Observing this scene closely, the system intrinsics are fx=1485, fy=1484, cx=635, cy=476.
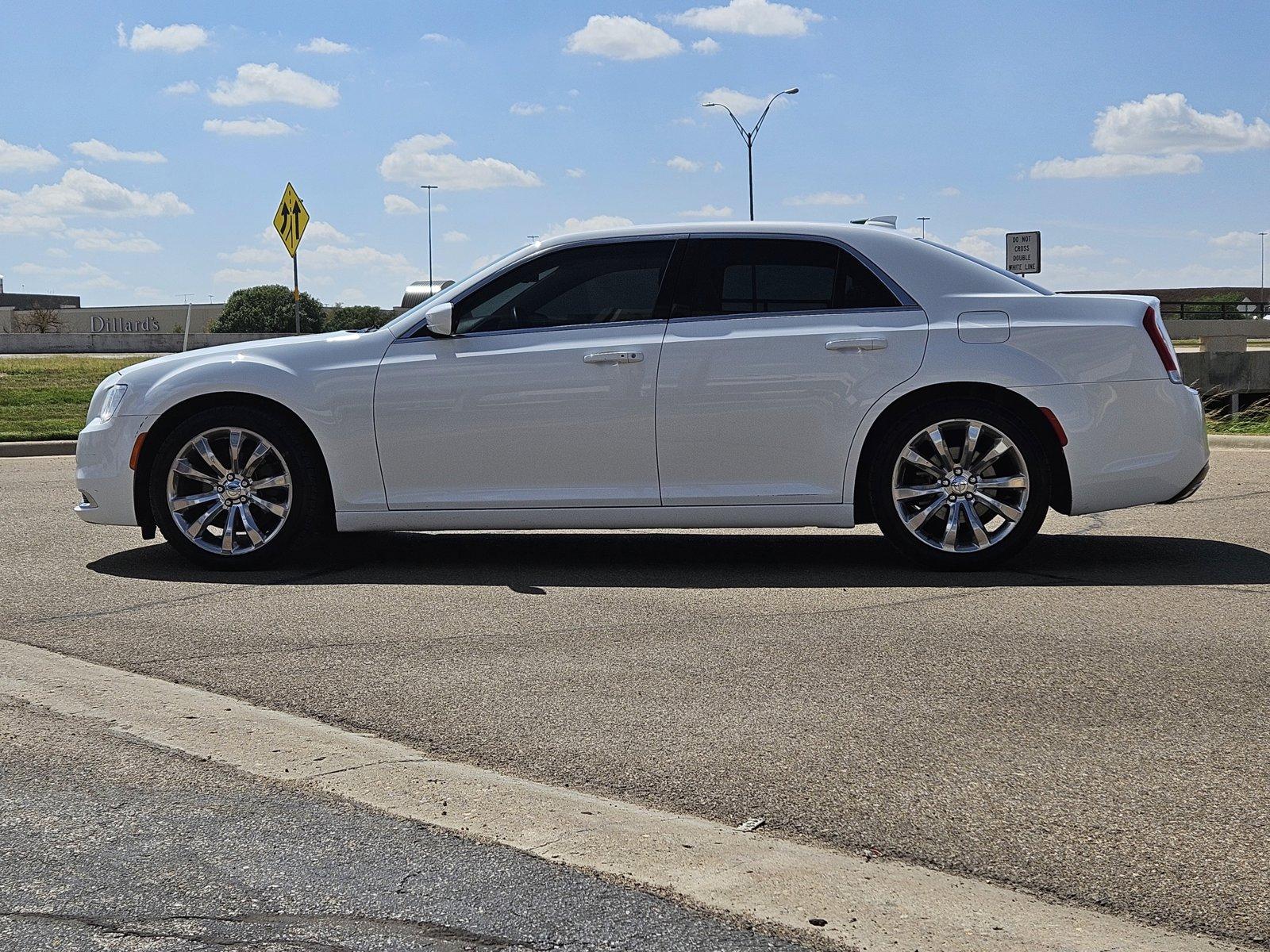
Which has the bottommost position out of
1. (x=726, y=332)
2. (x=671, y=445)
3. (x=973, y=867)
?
(x=973, y=867)

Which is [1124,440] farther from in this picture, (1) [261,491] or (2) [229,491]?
(2) [229,491]

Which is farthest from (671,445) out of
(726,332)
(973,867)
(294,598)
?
(973,867)

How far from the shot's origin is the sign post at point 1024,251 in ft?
82.9

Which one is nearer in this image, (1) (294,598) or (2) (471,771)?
(2) (471,771)

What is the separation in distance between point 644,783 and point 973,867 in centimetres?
92

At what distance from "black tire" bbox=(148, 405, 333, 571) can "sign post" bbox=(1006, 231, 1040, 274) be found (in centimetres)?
1982

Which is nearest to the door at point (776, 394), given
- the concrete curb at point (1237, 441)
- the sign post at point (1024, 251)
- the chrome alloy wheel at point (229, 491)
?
the chrome alloy wheel at point (229, 491)

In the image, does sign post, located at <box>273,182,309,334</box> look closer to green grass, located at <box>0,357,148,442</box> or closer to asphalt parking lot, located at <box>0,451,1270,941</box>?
green grass, located at <box>0,357,148,442</box>

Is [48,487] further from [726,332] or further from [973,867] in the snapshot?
[973,867]

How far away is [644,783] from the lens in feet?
12.4

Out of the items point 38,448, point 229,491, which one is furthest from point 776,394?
point 38,448

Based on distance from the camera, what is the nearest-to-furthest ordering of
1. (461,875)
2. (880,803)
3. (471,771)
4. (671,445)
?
(461,875) < (880,803) < (471,771) < (671,445)

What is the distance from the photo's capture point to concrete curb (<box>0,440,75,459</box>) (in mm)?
15242

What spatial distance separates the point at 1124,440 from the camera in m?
6.95
